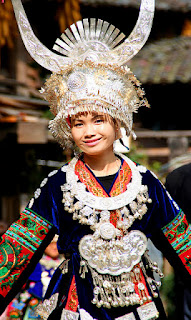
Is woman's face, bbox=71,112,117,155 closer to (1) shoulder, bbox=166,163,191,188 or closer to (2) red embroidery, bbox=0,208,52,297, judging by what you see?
(2) red embroidery, bbox=0,208,52,297

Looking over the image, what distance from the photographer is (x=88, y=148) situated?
2.54 meters

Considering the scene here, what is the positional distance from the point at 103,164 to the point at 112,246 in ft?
1.46

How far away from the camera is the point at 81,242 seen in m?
2.50

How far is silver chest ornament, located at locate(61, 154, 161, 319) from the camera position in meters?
2.48

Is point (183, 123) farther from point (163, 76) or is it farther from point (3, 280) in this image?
point (3, 280)

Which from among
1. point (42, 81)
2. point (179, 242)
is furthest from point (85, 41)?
point (42, 81)

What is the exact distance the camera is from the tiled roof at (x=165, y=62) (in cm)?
888

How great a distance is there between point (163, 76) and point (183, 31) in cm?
257

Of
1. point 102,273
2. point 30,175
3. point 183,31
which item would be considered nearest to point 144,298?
Result: point 102,273

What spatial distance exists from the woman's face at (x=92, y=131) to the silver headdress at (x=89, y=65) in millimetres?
44

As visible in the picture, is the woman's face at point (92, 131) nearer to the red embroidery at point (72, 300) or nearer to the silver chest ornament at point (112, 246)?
the silver chest ornament at point (112, 246)

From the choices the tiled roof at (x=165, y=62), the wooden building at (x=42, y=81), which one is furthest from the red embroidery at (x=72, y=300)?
the tiled roof at (x=165, y=62)

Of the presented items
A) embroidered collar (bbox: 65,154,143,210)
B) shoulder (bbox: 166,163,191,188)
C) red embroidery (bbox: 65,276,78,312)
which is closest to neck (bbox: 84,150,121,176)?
embroidered collar (bbox: 65,154,143,210)

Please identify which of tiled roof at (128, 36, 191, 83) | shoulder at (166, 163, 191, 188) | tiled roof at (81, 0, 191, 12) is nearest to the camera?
shoulder at (166, 163, 191, 188)
